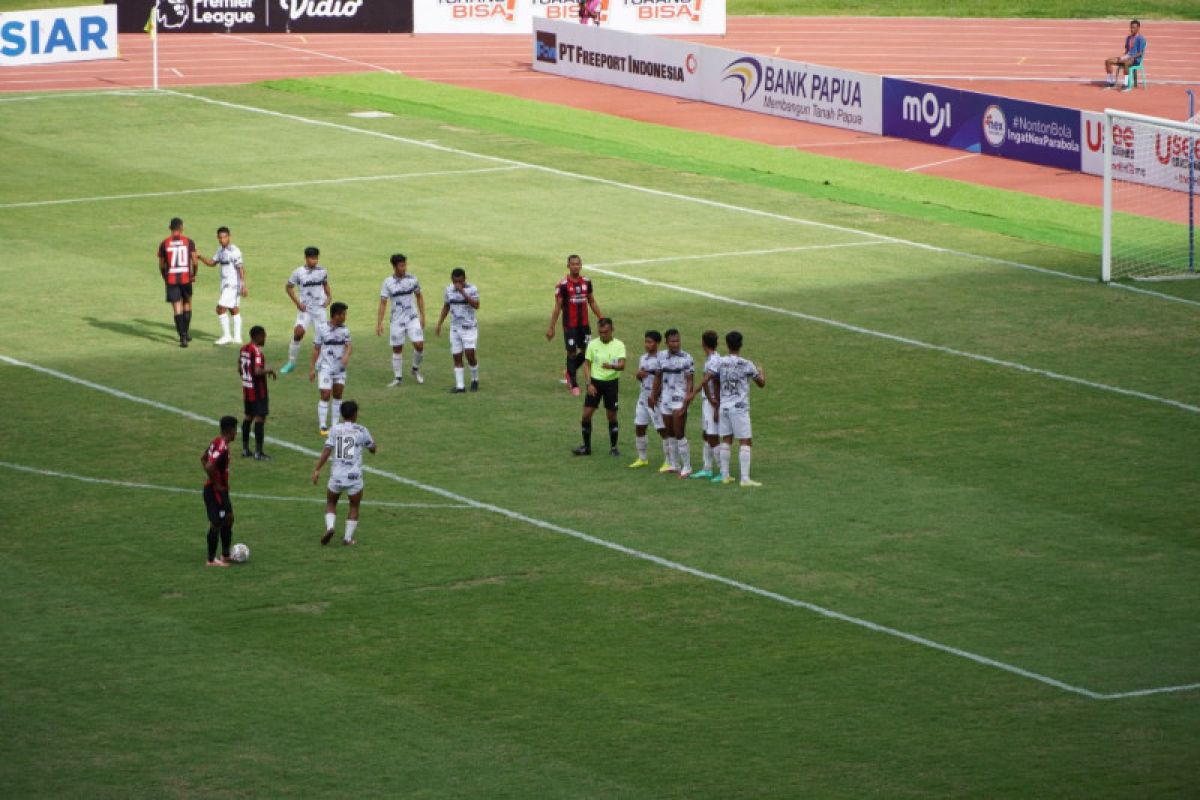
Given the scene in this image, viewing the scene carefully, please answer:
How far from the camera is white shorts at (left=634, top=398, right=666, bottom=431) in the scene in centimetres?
2794

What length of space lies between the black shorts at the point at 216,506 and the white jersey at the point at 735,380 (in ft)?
22.7

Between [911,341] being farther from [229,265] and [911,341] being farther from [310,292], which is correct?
[229,265]

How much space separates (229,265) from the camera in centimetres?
3403

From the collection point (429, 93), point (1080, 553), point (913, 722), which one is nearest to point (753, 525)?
point (1080, 553)

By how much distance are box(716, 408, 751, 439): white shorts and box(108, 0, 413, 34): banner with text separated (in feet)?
155

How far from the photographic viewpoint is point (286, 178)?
49.6m

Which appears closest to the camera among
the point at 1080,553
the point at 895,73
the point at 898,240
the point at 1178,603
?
the point at 1178,603

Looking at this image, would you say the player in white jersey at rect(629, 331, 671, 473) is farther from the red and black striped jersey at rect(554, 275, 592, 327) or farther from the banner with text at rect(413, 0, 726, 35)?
the banner with text at rect(413, 0, 726, 35)

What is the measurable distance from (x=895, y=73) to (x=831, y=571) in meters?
46.3

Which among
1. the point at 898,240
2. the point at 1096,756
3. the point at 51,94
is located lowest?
the point at 1096,756

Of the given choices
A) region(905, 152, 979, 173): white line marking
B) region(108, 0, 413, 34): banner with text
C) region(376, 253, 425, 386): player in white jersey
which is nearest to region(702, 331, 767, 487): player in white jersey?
region(376, 253, 425, 386): player in white jersey

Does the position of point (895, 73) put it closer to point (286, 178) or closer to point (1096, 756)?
point (286, 178)

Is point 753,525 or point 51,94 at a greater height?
point 51,94

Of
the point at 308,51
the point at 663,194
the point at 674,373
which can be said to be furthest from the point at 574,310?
the point at 308,51
